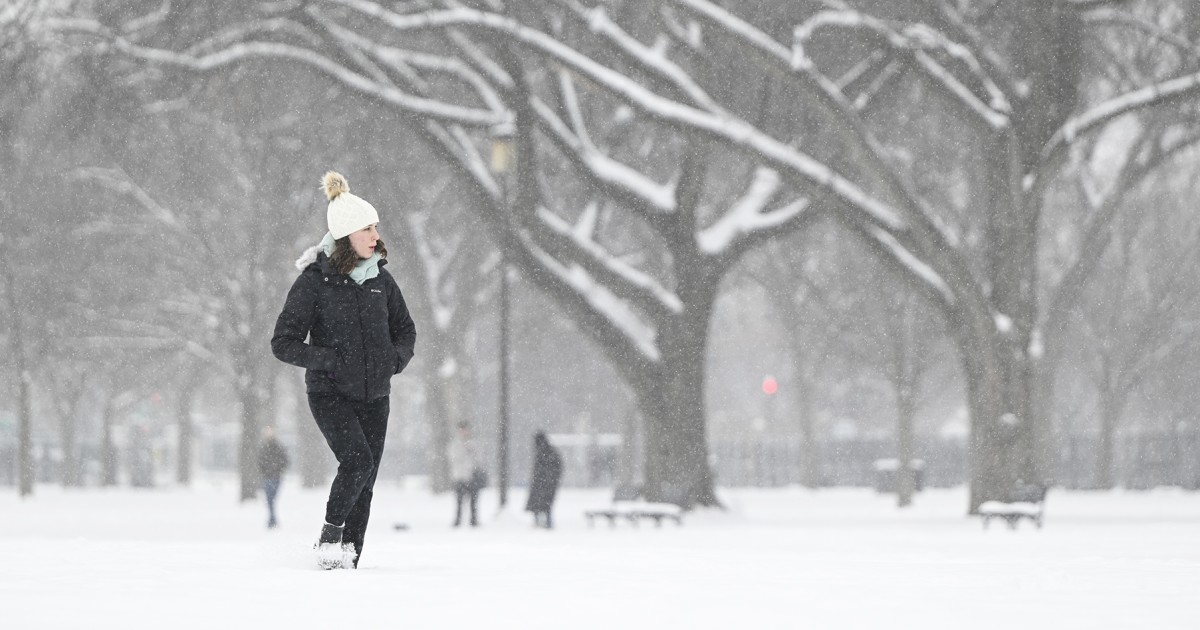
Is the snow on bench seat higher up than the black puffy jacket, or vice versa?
the black puffy jacket

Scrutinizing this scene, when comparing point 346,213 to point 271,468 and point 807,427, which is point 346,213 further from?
point 807,427

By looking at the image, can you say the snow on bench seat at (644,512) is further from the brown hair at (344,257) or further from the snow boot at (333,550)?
the brown hair at (344,257)

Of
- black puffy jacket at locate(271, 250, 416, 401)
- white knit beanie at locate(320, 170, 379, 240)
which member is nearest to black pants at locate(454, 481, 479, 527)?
black puffy jacket at locate(271, 250, 416, 401)

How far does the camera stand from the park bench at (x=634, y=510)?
23.4m

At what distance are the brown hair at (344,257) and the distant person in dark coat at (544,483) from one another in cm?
1594

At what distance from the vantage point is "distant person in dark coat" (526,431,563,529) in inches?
961

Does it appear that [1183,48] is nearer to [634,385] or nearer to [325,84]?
[634,385]

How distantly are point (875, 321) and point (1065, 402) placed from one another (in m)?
24.2

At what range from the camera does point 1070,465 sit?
43156mm

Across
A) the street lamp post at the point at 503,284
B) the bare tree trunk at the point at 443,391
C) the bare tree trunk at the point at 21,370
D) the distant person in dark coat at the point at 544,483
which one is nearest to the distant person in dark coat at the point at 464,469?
the street lamp post at the point at 503,284

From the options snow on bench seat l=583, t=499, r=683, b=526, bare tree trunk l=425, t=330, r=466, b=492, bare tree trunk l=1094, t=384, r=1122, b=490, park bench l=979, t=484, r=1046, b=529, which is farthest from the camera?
bare tree trunk l=1094, t=384, r=1122, b=490

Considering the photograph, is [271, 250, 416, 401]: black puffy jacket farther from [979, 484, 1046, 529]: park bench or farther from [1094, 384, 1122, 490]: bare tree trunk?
[1094, 384, 1122, 490]: bare tree trunk

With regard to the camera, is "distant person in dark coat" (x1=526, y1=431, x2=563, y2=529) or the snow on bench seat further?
"distant person in dark coat" (x1=526, y1=431, x2=563, y2=529)

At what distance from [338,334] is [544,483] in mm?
16138
